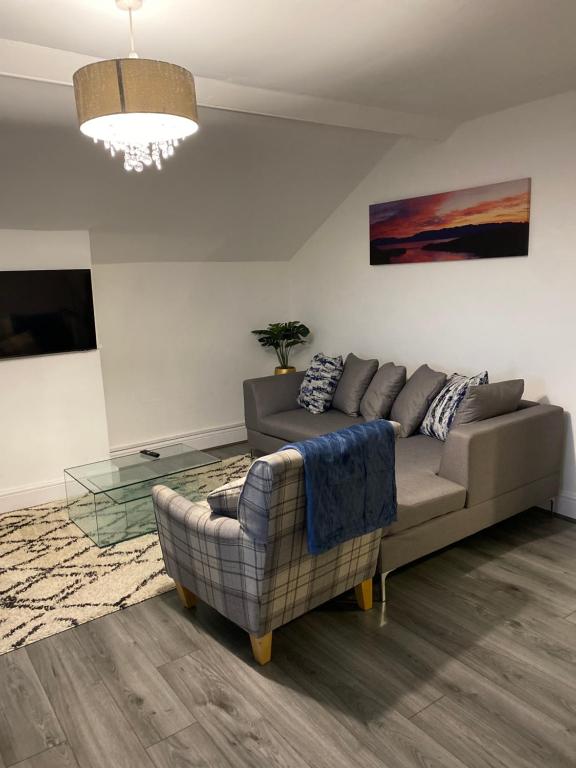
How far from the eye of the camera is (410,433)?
13.3 ft

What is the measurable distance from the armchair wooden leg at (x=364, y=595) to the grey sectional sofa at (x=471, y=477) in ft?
0.35

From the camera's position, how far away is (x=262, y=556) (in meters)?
2.22

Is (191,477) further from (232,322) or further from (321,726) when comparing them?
(321,726)

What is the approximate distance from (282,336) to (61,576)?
2945 millimetres

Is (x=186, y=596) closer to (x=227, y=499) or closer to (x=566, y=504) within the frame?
(x=227, y=499)

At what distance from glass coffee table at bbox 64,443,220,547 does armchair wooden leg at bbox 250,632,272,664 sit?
55.0 inches

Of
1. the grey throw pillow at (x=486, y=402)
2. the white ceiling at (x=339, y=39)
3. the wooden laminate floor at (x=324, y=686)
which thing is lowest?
the wooden laminate floor at (x=324, y=686)

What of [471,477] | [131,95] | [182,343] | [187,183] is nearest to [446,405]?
[471,477]

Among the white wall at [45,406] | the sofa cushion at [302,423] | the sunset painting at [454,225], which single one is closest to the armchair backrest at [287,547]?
the sofa cushion at [302,423]

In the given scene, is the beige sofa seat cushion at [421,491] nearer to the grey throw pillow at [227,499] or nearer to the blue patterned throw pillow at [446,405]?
the blue patterned throw pillow at [446,405]

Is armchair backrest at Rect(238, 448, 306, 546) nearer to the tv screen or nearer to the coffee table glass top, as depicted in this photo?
the coffee table glass top

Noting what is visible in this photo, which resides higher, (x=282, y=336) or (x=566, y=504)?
(x=282, y=336)

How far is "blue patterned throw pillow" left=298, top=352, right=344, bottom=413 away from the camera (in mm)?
4766

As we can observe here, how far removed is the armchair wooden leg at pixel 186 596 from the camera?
9.29ft
